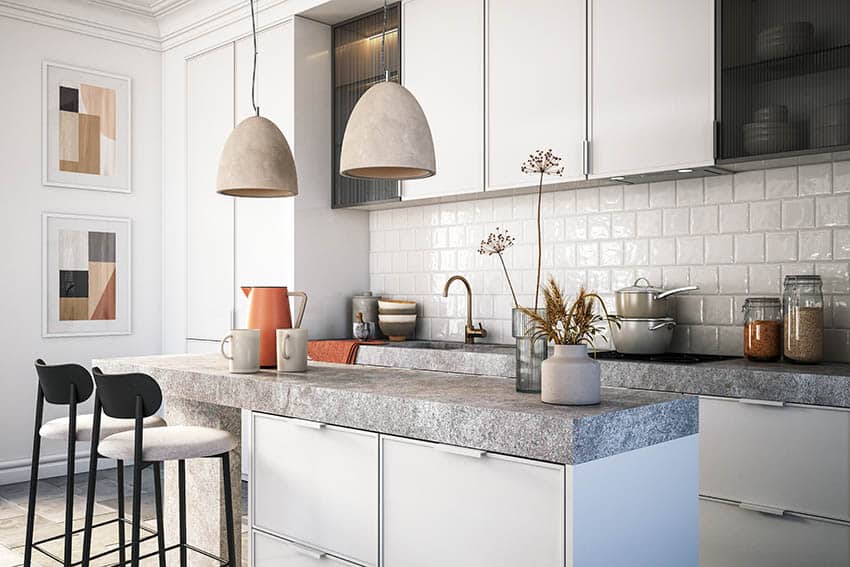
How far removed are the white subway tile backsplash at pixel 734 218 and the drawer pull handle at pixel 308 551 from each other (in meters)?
2.45

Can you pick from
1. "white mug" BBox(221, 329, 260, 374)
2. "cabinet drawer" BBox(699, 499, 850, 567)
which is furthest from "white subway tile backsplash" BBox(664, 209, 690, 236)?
"white mug" BBox(221, 329, 260, 374)

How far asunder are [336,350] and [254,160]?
187 cm

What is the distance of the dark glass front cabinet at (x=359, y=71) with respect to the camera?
193 inches

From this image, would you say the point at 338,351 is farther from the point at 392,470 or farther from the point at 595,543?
the point at 595,543

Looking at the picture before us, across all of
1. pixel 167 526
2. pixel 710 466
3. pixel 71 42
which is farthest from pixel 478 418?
pixel 71 42

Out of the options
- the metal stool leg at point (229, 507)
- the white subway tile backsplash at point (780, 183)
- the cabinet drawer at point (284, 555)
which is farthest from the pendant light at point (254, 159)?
the white subway tile backsplash at point (780, 183)

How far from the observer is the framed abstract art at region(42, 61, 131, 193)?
219 inches

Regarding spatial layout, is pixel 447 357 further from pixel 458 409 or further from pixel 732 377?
pixel 458 409

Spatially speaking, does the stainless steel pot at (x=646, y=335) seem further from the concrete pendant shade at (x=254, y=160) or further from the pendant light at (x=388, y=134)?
the concrete pendant shade at (x=254, y=160)

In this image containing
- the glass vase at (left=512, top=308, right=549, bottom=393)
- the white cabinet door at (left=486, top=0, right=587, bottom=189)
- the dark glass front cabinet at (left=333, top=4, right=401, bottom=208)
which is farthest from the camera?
the dark glass front cabinet at (left=333, top=4, right=401, bottom=208)

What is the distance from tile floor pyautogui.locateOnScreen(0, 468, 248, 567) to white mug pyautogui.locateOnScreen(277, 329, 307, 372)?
950 millimetres

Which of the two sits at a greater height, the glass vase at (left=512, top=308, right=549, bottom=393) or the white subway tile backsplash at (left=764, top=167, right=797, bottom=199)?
the white subway tile backsplash at (left=764, top=167, right=797, bottom=199)

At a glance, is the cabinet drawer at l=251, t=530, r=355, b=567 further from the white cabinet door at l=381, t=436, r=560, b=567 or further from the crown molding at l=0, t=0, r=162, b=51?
the crown molding at l=0, t=0, r=162, b=51

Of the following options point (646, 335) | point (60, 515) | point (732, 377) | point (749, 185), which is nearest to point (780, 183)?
point (749, 185)
